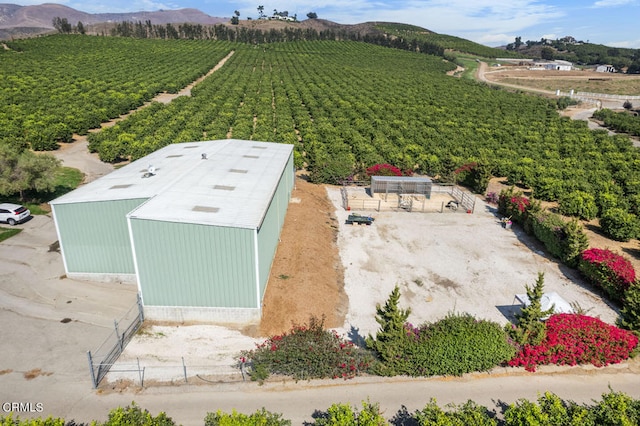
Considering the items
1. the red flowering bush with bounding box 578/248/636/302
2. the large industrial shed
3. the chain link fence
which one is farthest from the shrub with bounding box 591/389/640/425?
the chain link fence

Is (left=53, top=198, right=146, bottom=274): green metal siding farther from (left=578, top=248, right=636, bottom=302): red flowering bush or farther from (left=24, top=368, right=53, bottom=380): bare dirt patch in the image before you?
(left=578, top=248, right=636, bottom=302): red flowering bush

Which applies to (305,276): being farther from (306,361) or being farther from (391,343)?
(391,343)

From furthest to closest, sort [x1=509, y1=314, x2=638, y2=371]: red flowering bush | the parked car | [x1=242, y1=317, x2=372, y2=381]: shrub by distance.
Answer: the parked car < [x1=509, y1=314, x2=638, y2=371]: red flowering bush < [x1=242, y1=317, x2=372, y2=381]: shrub

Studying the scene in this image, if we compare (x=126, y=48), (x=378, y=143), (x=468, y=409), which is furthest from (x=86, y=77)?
(x=468, y=409)

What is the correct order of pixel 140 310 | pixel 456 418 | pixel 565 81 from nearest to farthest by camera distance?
1. pixel 456 418
2. pixel 140 310
3. pixel 565 81

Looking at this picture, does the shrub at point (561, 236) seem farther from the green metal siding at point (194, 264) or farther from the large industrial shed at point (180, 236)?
the green metal siding at point (194, 264)

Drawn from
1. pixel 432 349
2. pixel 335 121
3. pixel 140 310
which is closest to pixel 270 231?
pixel 140 310
